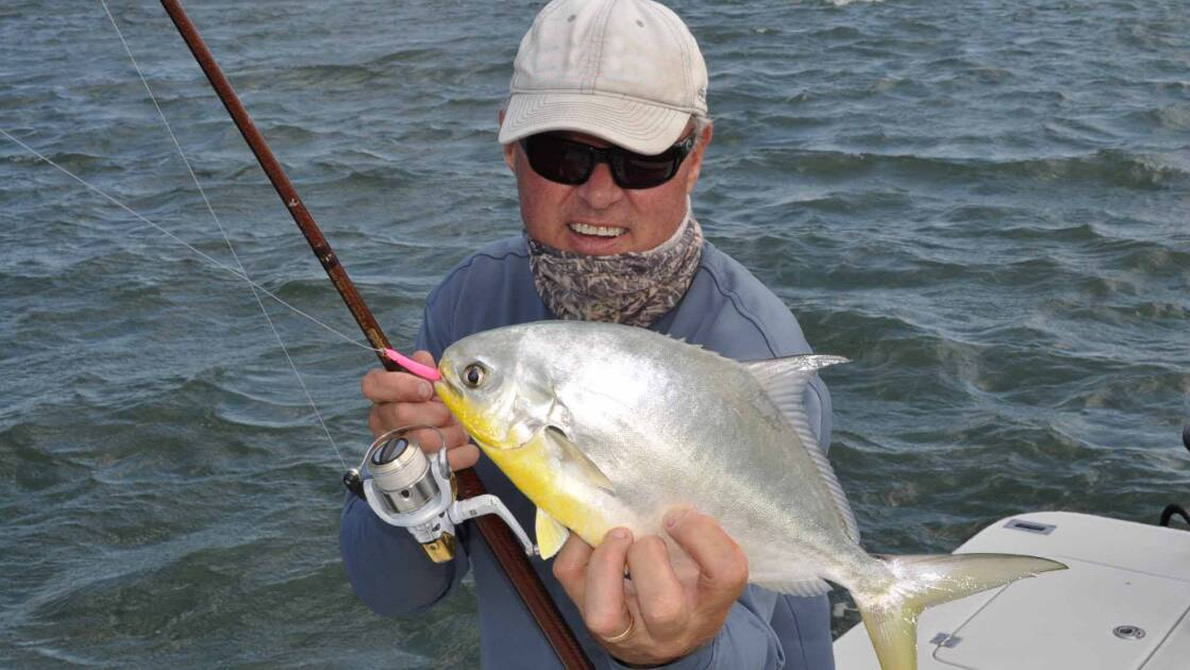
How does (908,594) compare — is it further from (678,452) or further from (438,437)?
(438,437)

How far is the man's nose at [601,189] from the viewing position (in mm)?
2855

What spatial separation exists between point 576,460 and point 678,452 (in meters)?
0.17

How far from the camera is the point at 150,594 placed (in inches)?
255

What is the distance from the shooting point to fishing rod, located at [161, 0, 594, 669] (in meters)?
2.66

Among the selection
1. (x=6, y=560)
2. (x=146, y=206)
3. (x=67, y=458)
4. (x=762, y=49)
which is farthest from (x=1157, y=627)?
(x=762, y=49)

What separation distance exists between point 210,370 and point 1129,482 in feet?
16.2

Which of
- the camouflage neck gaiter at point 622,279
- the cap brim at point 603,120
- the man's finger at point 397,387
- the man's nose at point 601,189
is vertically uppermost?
the cap brim at point 603,120

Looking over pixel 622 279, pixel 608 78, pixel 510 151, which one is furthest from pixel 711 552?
pixel 510 151

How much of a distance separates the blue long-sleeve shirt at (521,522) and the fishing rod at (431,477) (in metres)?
0.10

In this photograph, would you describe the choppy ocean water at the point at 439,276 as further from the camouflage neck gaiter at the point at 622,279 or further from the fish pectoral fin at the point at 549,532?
the fish pectoral fin at the point at 549,532

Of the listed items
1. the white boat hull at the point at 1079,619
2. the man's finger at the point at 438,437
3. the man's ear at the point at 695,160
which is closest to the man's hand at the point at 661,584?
the man's finger at the point at 438,437

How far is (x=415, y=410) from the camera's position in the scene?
8.73 feet

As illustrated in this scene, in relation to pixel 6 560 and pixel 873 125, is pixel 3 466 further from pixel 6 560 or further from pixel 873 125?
pixel 873 125

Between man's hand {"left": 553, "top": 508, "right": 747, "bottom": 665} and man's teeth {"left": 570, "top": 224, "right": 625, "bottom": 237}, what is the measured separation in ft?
2.32
